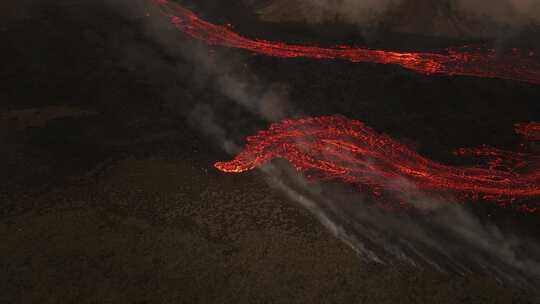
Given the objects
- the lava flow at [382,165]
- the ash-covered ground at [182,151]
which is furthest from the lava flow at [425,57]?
the lava flow at [382,165]

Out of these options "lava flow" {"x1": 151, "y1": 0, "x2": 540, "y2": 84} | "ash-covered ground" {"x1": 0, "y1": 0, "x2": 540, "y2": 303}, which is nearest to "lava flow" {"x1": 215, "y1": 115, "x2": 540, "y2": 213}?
"ash-covered ground" {"x1": 0, "y1": 0, "x2": 540, "y2": 303}

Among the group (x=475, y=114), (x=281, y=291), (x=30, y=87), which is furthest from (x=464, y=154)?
(x=30, y=87)

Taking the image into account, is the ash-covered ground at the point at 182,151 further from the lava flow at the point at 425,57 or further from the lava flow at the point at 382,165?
the lava flow at the point at 425,57

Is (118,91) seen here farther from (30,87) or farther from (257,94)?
(257,94)

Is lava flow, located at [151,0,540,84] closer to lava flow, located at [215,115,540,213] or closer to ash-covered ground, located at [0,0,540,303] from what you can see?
ash-covered ground, located at [0,0,540,303]

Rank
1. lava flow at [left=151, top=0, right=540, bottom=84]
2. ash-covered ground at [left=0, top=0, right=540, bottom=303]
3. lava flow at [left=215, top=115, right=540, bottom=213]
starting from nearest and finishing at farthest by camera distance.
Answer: ash-covered ground at [left=0, top=0, right=540, bottom=303] < lava flow at [left=215, top=115, right=540, bottom=213] < lava flow at [left=151, top=0, right=540, bottom=84]

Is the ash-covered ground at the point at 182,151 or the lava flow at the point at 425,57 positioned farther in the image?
the lava flow at the point at 425,57
